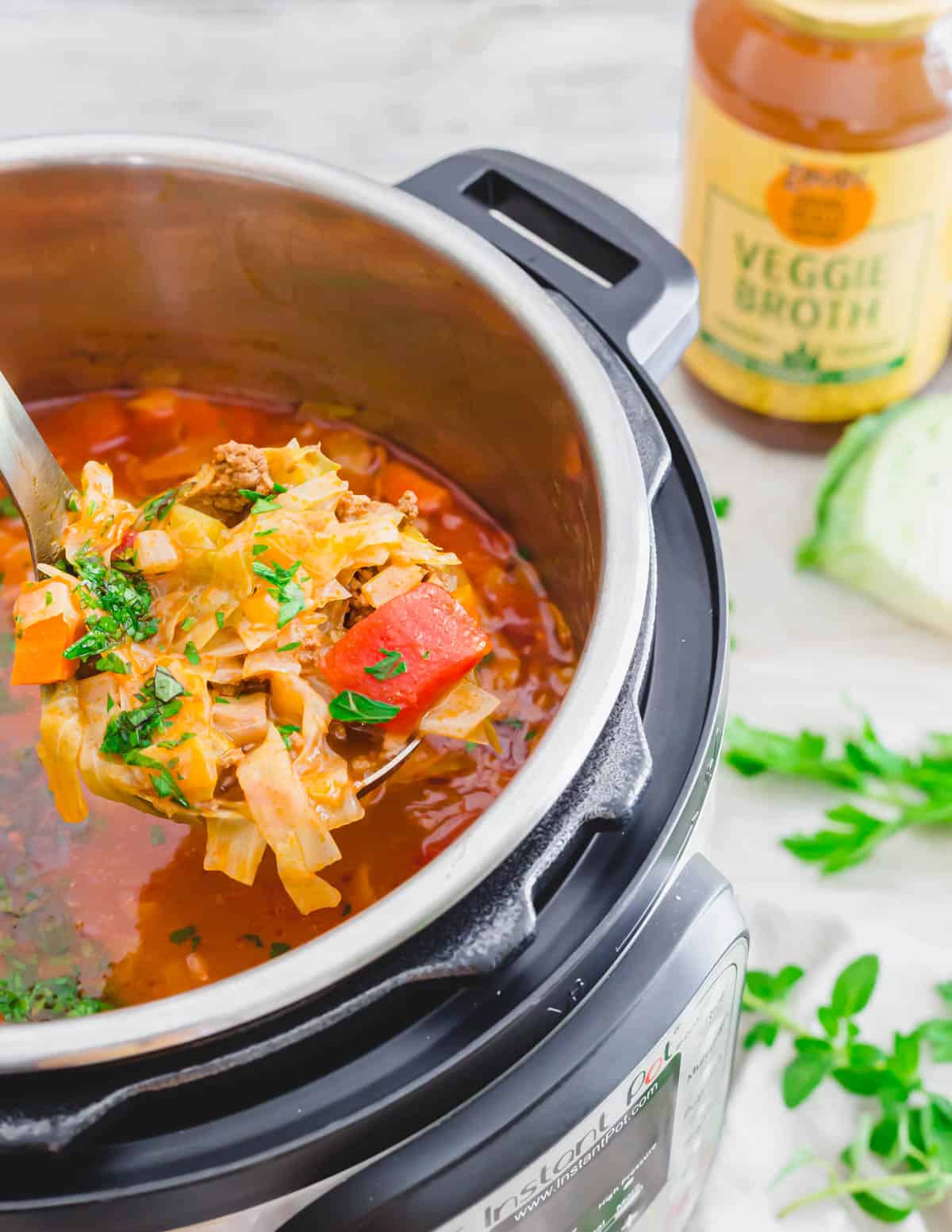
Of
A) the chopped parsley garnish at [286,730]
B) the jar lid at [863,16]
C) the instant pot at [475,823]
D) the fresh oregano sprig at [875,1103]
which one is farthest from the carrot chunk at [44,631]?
the jar lid at [863,16]

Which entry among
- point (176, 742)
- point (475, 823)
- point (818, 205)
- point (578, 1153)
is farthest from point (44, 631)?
point (818, 205)

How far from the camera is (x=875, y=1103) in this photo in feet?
6.58

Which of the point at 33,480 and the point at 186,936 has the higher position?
A: the point at 33,480

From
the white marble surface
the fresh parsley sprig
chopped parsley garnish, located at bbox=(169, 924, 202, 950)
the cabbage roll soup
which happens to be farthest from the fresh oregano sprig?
chopped parsley garnish, located at bbox=(169, 924, 202, 950)

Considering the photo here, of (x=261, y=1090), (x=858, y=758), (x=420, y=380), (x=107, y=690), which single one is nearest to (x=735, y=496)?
(x=858, y=758)

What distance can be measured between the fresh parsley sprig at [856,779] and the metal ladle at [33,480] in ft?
2.52

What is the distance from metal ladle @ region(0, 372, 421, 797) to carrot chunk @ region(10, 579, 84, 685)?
0.16m

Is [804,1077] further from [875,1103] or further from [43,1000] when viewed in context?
[43,1000]

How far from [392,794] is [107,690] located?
319mm

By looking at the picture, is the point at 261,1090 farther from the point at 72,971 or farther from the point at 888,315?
the point at 888,315

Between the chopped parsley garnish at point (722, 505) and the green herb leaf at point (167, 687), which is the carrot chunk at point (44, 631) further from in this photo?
the chopped parsley garnish at point (722, 505)

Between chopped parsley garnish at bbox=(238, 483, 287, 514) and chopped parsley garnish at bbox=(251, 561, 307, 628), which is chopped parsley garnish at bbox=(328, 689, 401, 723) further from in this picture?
chopped parsley garnish at bbox=(238, 483, 287, 514)

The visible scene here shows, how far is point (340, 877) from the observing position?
5.04 ft

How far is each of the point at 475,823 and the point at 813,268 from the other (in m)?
1.51
